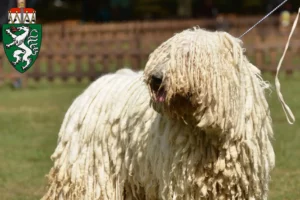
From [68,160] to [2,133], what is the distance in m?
6.95

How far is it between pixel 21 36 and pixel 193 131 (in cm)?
140

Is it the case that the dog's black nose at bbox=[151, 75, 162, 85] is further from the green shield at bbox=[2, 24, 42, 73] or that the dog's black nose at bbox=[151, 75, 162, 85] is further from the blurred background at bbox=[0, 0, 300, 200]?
the blurred background at bbox=[0, 0, 300, 200]

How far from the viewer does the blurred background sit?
9889mm

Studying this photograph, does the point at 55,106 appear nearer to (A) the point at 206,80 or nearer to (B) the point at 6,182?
(B) the point at 6,182

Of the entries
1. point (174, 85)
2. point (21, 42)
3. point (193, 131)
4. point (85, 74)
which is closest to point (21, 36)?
point (21, 42)

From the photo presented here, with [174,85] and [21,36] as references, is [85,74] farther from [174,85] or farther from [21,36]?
[174,85]

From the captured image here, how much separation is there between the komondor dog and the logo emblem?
78 cm

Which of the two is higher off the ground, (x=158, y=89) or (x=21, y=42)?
(x=21, y=42)

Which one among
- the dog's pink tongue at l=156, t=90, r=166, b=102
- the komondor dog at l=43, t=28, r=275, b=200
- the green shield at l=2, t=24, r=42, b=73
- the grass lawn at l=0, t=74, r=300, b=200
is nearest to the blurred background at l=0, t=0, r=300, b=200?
the grass lawn at l=0, t=74, r=300, b=200

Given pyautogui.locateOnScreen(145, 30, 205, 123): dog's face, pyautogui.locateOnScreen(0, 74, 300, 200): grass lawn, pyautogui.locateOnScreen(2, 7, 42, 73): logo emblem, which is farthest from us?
pyautogui.locateOnScreen(0, 74, 300, 200): grass lawn

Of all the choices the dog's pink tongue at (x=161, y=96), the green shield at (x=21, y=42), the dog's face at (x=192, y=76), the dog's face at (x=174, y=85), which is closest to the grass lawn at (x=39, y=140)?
the dog's face at (x=192, y=76)

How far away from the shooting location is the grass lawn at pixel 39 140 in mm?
8969

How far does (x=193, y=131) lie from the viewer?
18.2ft

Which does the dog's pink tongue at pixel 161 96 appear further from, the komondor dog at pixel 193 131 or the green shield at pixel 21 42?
the green shield at pixel 21 42
